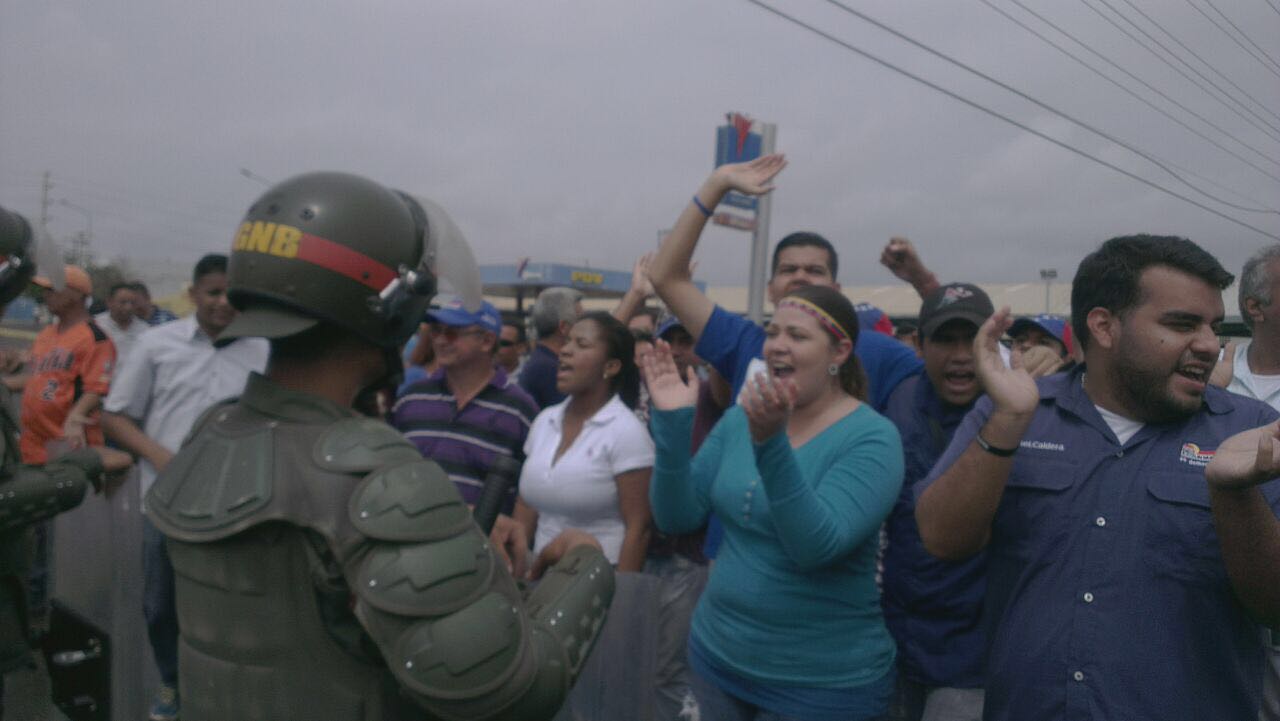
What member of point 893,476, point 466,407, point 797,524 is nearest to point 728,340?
point 893,476

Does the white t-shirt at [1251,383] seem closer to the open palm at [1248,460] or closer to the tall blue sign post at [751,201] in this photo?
the open palm at [1248,460]

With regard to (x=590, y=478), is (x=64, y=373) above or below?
below

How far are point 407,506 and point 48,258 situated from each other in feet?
8.68

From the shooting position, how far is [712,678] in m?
2.73

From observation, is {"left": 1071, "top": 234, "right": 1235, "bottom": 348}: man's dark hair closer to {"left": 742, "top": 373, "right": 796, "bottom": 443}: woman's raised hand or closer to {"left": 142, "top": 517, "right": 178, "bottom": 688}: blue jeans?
{"left": 742, "top": 373, "right": 796, "bottom": 443}: woman's raised hand

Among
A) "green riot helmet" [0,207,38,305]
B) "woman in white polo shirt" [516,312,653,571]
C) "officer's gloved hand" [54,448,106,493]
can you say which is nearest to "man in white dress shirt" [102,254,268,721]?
"officer's gloved hand" [54,448,106,493]

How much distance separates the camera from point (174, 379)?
4.24m

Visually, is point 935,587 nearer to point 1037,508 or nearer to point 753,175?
point 1037,508

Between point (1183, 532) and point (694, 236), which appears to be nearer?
point (1183, 532)

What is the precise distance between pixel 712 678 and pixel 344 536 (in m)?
1.69

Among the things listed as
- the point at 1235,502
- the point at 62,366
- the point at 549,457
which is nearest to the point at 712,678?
the point at 549,457

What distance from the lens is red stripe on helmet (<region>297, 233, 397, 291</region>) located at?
1660 millimetres

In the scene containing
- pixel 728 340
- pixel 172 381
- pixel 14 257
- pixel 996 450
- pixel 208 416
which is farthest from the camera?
pixel 172 381

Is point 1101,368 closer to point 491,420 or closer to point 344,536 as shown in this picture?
point 344,536
